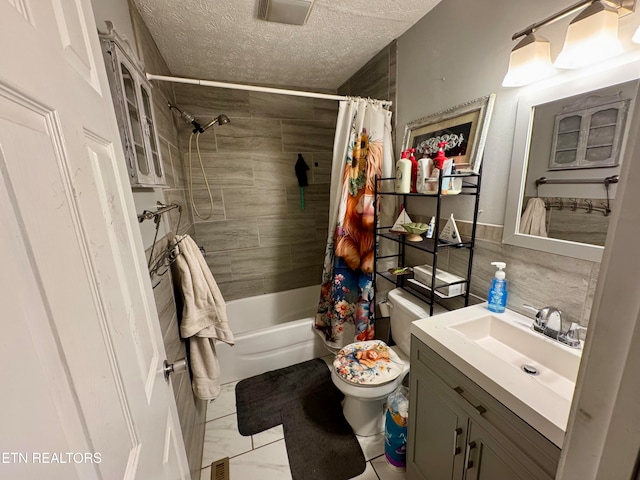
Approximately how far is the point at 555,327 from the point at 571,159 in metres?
0.63

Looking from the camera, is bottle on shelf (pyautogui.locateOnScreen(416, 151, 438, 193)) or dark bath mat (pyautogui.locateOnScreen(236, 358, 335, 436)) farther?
dark bath mat (pyautogui.locateOnScreen(236, 358, 335, 436))

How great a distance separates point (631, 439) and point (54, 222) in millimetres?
818

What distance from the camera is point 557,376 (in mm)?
949

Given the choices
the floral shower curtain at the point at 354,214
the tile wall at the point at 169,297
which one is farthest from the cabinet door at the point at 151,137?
the floral shower curtain at the point at 354,214

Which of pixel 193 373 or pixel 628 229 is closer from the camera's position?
pixel 628 229

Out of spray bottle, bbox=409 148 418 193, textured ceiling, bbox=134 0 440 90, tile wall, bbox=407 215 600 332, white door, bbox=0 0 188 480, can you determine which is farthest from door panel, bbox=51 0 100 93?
tile wall, bbox=407 215 600 332

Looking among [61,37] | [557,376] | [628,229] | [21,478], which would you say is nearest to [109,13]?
[61,37]

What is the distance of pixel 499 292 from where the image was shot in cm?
117

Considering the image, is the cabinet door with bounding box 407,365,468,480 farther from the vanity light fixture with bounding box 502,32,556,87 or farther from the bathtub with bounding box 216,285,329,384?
the vanity light fixture with bounding box 502,32,556,87

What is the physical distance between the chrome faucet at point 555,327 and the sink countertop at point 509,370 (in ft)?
0.08

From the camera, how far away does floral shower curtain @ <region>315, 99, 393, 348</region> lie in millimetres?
1770

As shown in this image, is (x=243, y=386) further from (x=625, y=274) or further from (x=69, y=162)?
(x=625, y=274)

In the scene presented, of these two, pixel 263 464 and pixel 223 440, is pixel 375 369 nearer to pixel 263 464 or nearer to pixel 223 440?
pixel 263 464

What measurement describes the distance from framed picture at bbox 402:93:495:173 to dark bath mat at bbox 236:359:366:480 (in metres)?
1.67
